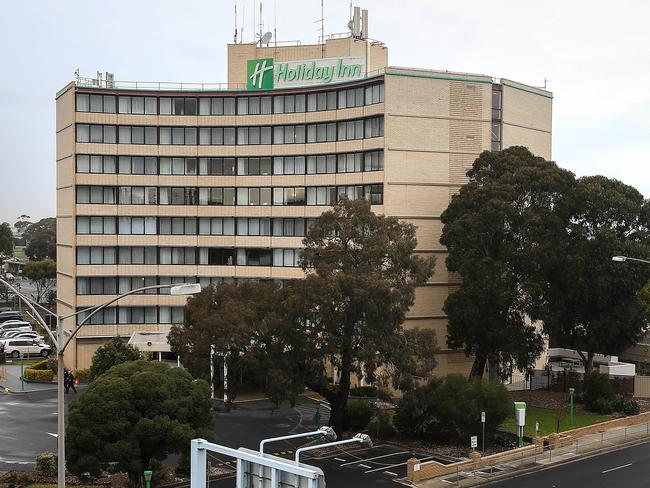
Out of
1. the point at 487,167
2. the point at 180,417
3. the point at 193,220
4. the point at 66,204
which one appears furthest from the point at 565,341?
the point at 66,204

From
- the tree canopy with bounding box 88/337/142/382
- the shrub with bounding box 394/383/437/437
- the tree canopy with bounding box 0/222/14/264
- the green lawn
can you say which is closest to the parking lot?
the shrub with bounding box 394/383/437/437

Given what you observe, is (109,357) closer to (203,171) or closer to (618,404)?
(203,171)

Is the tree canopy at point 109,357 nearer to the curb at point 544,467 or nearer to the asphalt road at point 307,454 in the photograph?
the asphalt road at point 307,454

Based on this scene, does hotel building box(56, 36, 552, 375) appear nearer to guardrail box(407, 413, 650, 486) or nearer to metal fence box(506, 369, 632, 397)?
metal fence box(506, 369, 632, 397)

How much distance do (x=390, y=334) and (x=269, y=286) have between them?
299 inches

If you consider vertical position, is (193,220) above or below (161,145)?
below

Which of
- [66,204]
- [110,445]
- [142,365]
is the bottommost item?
[110,445]

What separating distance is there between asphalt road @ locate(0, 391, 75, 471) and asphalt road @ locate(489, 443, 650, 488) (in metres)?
25.2

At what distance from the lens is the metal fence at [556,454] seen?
40188 mm

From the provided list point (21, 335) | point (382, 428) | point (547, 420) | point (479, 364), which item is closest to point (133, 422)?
point (382, 428)

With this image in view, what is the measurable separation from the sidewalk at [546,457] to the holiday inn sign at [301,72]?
119 ft

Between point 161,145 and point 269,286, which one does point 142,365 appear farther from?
point 161,145

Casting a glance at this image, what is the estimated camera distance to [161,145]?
71.7m

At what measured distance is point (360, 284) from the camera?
42.3 meters
